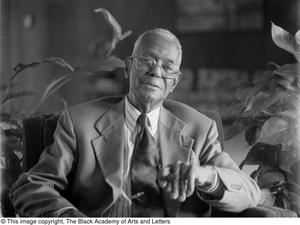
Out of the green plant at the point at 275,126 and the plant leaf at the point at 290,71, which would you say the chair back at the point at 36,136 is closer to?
the green plant at the point at 275,126

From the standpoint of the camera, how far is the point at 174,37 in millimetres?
1417

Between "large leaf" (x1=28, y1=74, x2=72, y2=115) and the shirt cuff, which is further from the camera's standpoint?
"large leaf" (x1=28, y1=74, x2=72, y2=115)

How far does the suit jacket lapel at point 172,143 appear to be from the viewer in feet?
4.61

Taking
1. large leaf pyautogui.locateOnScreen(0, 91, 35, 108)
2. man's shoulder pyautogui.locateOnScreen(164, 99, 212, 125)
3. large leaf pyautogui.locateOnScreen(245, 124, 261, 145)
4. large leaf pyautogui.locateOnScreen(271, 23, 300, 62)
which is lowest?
large leaf pyautogui.locateOnScreen(245, 124, 261, 145)

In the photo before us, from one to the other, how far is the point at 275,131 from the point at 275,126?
2 cm

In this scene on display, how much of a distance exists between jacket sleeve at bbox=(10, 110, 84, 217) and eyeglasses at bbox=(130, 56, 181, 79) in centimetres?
29

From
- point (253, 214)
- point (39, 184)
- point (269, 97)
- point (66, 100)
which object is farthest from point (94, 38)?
point (253, 214)

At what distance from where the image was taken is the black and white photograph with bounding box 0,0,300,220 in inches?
54.6

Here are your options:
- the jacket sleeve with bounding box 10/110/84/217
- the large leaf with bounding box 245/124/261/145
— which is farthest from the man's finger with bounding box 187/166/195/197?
the jacket sleeve with bounding box 10/110/84/217

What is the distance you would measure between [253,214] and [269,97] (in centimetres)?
38

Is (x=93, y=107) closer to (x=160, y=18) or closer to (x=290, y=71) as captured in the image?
(x=160, y=18)

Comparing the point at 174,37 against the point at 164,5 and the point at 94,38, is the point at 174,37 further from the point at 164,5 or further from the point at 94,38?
the point at 94,38

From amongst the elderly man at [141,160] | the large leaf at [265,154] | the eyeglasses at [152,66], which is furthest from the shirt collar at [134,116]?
the large leaf at [265,154]

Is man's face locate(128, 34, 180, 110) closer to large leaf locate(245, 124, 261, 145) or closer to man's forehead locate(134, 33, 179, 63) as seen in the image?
man's forehead locate(134, 33, 179, 63)
